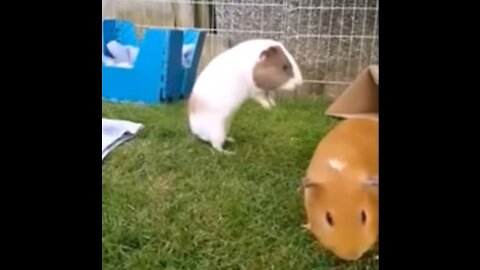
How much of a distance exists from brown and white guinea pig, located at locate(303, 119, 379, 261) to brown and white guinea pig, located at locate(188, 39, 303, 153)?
1.00 ft

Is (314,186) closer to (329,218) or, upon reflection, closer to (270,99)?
(329,218)

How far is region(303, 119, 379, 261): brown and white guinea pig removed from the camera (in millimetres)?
968

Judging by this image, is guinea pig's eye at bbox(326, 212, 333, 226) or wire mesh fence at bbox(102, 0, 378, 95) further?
wire mesh fence at bbox(102, 0, 378, 95)

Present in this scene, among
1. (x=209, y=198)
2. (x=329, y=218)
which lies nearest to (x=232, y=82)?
(x=209, y=198)

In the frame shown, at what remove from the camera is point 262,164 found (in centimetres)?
122

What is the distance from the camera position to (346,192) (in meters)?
0.99

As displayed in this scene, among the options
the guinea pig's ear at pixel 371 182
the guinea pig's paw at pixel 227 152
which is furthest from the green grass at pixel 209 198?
the guinea pig's ear at pixel 371 182

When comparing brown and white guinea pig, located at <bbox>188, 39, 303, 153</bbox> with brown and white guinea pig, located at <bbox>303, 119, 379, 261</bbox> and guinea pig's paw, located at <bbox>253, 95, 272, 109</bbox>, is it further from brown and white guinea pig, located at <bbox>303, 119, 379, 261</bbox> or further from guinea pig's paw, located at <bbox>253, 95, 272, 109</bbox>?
brown and white guinea pig, located at <bbox>303, 119, 379, 261</bbox>

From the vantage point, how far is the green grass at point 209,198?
1.02m

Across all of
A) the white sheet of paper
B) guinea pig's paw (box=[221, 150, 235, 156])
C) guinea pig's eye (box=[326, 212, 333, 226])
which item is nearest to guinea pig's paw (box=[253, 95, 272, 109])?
guinea pig's paw (box=[221, 150, 235, 156])

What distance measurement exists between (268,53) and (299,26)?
3.9 inches

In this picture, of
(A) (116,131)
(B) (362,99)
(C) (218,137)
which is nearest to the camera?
(B) (362,99)

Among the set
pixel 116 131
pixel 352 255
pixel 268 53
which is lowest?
pixel 352 255
